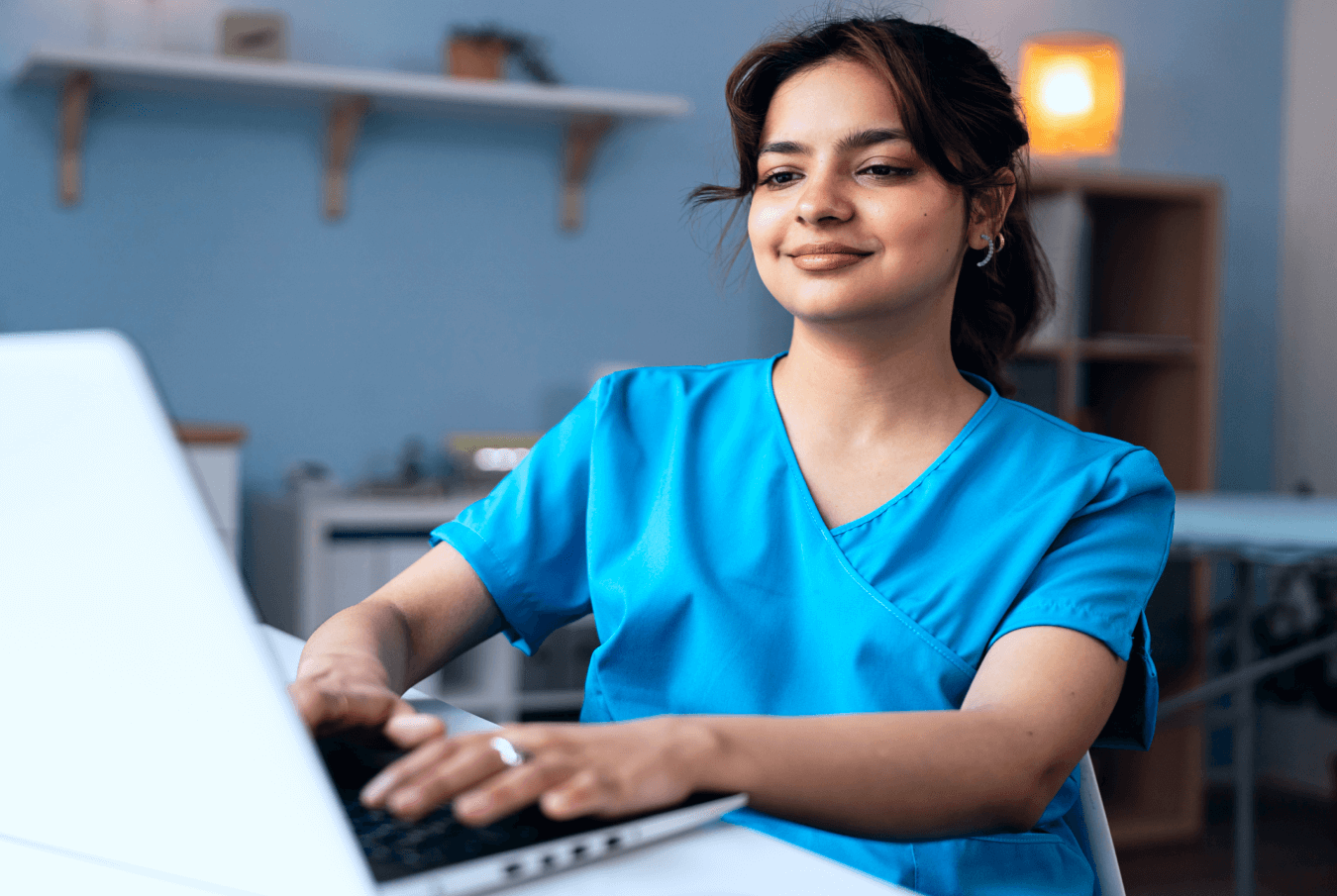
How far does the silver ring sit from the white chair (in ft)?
1.65

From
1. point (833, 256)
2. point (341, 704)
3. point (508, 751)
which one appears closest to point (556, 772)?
point (508, 751)

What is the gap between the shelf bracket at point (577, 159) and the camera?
3.03 meters

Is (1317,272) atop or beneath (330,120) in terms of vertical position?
beneath

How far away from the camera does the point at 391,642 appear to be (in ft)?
2.83

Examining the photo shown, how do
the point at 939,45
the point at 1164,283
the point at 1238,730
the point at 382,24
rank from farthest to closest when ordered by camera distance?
the point at 1164,283 < the point at 382,24 < the point at 1238,730 < the point at 939,45

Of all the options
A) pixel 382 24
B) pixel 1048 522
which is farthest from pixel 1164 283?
pixel 1048 522

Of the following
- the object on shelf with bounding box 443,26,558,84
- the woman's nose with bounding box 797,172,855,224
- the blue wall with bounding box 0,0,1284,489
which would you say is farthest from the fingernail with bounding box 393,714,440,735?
the object on shelf with bounding box 443,26,558,84

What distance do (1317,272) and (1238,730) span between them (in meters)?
1.81

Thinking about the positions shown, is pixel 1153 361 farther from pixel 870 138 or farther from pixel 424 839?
pixel 424 839

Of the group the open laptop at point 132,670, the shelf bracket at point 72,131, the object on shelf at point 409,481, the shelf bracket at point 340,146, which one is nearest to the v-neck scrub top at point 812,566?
the open laptop at point 132,670

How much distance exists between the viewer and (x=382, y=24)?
296cm

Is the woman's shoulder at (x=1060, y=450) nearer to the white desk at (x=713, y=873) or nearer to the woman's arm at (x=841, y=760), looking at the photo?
the woman's arm at (x=841, y=760)

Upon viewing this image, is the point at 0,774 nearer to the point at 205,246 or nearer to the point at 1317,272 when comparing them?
the point at 205,246

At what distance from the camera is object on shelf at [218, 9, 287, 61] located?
273 centimetres
